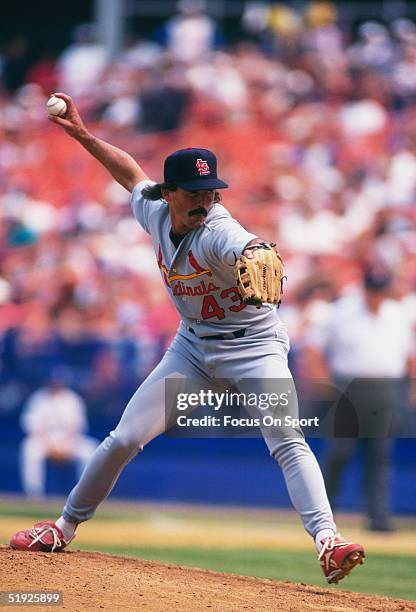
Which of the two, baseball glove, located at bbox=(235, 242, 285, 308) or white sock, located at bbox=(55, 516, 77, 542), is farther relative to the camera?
white sock, located at bbox=(55, 516, 77, 542)

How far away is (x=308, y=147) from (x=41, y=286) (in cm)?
350

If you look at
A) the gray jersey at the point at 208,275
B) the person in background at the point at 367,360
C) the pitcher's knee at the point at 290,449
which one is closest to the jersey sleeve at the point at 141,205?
the gray jersey at the point at 208,275

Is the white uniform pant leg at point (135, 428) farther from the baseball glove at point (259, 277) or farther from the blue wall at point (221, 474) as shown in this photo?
the blue wall at point (221, 474)

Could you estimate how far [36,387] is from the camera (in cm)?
978

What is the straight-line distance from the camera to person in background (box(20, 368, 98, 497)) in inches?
377

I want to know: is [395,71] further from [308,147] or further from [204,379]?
[204,379]

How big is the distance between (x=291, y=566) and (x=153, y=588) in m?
2.10

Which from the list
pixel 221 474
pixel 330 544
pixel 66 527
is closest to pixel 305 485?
pixel 330 544

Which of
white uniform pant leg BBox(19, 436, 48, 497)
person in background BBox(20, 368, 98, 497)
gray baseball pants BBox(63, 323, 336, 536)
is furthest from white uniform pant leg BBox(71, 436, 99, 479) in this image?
gray baseball pants BBox(63, 323, 336, 536)

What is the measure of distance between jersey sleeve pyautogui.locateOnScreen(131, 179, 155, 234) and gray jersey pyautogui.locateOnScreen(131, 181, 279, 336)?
115mm

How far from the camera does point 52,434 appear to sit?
31.5ft

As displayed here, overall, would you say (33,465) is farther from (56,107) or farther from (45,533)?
(56,107)

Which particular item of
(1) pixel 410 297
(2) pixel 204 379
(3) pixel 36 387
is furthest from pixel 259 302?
(3) pixel 36 387

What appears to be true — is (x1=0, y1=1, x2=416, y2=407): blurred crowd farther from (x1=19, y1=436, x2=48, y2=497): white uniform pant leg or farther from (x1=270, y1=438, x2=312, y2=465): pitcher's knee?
(x1=270, y1=438, x2=312, y2=465): pitcher's knee
